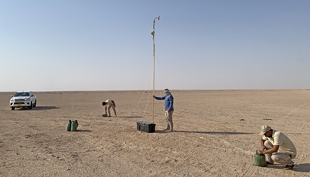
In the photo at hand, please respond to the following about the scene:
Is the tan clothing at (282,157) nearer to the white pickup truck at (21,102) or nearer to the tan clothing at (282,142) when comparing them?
the tan clothing at (282,142)

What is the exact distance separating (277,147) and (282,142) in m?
0.23

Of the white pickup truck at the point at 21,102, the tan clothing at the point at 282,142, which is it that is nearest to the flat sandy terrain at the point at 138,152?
the tan clothing at the point at 282,142

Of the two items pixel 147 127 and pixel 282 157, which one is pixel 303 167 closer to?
pixel 282 157

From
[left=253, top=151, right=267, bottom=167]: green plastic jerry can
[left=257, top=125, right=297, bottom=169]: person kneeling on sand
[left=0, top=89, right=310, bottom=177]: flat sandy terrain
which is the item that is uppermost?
[left=257, top=125, right=297, bottom=169]: person kneeling on sand

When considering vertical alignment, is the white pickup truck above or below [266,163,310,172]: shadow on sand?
above

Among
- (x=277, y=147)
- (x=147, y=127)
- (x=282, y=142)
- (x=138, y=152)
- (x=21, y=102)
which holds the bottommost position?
(x=138, y=152)

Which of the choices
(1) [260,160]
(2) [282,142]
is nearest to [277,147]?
(2) [282,142]

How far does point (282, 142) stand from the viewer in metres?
6.00

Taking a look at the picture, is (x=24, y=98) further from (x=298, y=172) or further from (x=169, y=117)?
(x=298, y=172)

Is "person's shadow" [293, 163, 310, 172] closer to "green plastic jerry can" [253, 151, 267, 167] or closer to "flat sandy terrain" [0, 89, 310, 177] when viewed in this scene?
"flat sandy terrain" [0, 89, 310, 177]

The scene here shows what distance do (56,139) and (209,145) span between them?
619cm

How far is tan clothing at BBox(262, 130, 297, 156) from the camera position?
5929mm

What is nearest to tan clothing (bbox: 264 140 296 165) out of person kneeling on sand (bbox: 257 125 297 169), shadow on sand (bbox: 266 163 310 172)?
person kneeling on sand (bbox: 257 125 297 169)

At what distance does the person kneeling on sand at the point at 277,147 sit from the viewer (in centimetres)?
595
